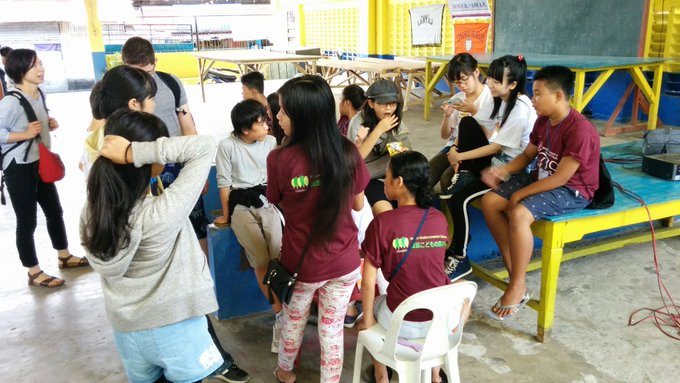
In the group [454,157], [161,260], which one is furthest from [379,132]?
[161,260]

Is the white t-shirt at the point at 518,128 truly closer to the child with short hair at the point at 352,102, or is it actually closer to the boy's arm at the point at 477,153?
the boy's arm at the point at 477,153

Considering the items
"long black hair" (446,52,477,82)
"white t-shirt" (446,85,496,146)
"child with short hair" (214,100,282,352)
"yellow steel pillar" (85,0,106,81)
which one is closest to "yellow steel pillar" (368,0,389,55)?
"yellow steel pillar" (85,0,106,81)

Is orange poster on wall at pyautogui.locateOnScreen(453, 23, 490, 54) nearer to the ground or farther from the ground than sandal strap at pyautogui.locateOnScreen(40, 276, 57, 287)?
farther from the ground

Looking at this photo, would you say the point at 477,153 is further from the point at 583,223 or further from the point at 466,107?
the point at 583,223

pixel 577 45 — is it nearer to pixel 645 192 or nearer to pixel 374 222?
pixel 645 192

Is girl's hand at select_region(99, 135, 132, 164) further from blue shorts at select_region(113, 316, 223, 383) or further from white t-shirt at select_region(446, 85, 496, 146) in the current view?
white t-shirt at select_region(446, 85, 496, 146)

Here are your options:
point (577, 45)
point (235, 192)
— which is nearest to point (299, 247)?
point (235, 192)

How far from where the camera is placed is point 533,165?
3.24m

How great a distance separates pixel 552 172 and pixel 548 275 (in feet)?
1.63

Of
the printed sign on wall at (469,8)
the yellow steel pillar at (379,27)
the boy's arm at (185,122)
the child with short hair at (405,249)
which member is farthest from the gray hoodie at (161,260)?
the yellow steel pillar at (379,27)

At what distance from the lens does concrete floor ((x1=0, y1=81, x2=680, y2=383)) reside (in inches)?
95.4

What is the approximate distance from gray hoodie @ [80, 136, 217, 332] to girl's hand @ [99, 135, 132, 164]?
4 cm

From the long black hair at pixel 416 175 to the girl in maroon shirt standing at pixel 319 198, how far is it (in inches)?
5.4

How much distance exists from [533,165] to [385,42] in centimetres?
992
